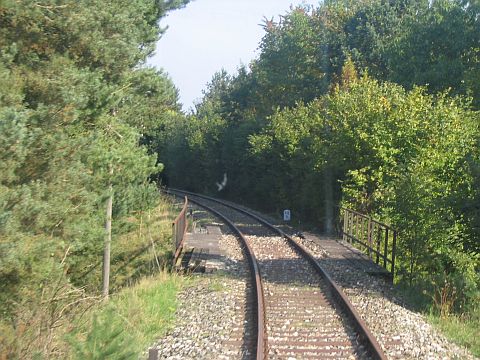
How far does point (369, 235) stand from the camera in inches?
725

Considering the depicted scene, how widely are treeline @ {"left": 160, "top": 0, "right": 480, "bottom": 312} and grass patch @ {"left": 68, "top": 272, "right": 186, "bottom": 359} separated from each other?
5.35 meters

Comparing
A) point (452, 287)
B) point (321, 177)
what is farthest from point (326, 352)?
point (321, 177)

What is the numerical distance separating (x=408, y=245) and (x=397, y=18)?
3383 centimetres

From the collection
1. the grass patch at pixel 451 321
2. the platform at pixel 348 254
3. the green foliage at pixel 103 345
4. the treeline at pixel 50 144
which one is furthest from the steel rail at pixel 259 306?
the grass patch at pixel 451 321

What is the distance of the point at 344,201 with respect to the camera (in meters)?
23.9

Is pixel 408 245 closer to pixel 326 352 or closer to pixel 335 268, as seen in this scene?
pixel 335 268

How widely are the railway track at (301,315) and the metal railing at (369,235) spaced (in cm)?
194

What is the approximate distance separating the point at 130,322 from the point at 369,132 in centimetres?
1381

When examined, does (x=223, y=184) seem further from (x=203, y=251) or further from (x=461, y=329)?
(x=461, y=329)

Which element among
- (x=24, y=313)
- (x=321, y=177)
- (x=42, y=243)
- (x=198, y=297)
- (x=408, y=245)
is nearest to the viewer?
(x=24, y=313)

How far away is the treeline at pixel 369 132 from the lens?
14.9 meters

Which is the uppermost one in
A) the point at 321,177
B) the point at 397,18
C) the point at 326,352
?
the point at 397,18

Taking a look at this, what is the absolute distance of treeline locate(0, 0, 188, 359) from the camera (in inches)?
339

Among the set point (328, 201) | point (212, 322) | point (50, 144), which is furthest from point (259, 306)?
point (328, 201)
